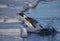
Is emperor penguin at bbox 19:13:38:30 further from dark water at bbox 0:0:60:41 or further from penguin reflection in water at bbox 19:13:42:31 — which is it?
dark water at bbox 0:0:60:41

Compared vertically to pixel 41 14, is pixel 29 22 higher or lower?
higher

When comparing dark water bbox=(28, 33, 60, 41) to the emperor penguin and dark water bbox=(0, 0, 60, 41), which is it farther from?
the emperor penguin

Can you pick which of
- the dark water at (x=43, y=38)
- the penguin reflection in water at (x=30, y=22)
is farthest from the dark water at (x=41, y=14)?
the penguin reflection in water at (x=30, y=22)

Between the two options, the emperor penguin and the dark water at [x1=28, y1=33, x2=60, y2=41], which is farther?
the emperor penguin

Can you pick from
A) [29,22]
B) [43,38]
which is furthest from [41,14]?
[43,38]

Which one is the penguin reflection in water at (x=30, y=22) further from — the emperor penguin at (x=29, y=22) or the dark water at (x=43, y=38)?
the dark water at (x=43, y=38)

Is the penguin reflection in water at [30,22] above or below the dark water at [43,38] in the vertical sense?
Result: above

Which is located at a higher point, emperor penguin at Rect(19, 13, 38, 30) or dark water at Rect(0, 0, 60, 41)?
emperor penguin at Rect(19, 13, 38, 30)

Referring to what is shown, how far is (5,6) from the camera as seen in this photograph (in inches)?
385

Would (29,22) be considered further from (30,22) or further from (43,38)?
(43,38)

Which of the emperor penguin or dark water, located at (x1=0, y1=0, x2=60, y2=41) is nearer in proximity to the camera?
dark water, located at (x1=0, y1=0, x2=60, y2=41)

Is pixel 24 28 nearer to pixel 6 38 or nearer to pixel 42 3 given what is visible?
pixel 6 38

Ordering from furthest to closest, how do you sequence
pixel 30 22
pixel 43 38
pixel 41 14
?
pixel 41 14 < pixel 30 22 < pixel 43 38

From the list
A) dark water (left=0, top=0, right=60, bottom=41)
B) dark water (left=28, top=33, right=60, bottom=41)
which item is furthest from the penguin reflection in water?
dark water (left=28, top=33, right=60, bottom=41)
